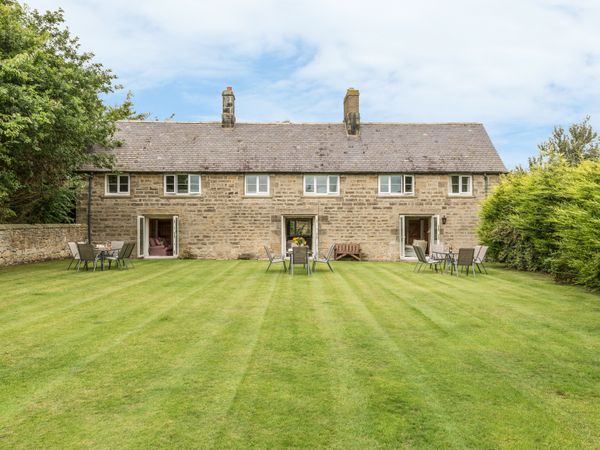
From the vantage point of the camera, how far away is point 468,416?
411 centimetres

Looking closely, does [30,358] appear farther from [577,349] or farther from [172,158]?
[172,158]

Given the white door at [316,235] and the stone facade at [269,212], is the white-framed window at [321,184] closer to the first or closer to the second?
the stone facade at [269,212]

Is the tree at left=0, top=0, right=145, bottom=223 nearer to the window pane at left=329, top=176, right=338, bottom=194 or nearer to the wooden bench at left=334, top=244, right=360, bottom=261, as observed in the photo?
the window pane at left=329, top=176, right=338, bottom=194

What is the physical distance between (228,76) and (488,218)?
1605 centimetres

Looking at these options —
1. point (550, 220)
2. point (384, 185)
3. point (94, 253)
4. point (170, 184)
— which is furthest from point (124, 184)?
point (550, 220)

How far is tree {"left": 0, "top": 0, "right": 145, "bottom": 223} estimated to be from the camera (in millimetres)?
14406

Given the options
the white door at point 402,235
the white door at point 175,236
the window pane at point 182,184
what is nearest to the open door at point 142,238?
the white door at point 175,236

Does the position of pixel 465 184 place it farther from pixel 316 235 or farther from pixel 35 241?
pixel 35 241

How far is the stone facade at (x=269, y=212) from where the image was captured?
78.8 ft

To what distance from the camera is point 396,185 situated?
2453 cm

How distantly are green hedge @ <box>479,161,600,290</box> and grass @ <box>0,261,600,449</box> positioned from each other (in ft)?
6.39

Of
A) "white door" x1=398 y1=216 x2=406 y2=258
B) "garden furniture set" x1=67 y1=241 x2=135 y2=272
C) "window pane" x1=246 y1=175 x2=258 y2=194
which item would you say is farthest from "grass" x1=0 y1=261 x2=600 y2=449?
"window pane" x1=246 y1=175 x2=258 y2=194

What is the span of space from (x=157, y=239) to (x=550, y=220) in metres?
20.8

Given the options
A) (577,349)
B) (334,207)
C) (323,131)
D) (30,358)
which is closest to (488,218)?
(334,207)
